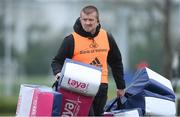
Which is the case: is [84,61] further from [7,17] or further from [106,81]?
[7,17]

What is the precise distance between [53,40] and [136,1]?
6.91m

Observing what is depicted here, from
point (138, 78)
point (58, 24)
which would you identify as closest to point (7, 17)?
point (58, 24)

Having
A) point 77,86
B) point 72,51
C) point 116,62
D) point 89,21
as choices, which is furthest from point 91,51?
point 77,86

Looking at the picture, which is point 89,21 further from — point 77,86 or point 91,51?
point 77,86

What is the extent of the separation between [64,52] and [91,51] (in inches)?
10.9

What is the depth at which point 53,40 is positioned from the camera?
32.3 metres

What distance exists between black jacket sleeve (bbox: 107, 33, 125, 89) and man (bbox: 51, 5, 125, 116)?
1cm

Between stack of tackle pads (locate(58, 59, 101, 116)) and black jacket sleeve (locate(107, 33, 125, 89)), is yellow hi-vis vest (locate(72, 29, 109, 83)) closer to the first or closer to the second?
black jacket sleeve (locate(107, 33, 125, 89))

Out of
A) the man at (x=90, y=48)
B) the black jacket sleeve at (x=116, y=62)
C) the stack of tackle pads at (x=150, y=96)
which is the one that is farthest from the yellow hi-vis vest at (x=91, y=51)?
the stack of tackle pads at (x=150, y=96)

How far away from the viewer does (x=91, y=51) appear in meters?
7.95

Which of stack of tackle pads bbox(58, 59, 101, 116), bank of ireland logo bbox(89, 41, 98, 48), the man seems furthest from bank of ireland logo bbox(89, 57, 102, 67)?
stack of tackle pads bbox(58, 59, 101, 116)

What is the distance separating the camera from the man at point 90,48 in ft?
25.7

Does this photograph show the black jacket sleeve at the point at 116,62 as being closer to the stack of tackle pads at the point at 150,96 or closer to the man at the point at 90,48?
the man at the point at 90,48

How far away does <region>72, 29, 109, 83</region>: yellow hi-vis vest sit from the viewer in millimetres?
7930
